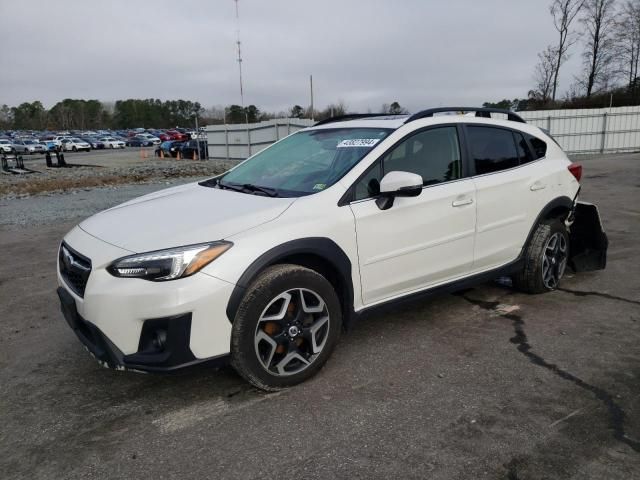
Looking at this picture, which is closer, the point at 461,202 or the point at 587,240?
the point at 461,202

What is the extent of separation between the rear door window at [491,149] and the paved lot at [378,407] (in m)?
1.27

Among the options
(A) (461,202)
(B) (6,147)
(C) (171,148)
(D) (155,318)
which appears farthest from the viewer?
(B) (6,147)

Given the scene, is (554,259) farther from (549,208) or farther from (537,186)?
(537,186)

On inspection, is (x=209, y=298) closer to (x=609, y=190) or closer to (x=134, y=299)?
(x=134, y=299)

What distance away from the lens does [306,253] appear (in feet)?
10.5

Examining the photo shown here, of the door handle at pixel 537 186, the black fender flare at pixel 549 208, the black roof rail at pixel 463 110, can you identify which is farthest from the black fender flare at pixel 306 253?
the door handle at pixel 537 186

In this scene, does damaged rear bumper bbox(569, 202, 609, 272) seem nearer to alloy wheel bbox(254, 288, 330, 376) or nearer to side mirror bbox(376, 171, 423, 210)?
side mirror bbox(376, 171, 423, 210)

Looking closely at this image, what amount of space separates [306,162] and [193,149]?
29398mm

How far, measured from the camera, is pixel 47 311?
4.80 meters

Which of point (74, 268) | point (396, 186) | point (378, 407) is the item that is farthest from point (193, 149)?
point (378, 407)

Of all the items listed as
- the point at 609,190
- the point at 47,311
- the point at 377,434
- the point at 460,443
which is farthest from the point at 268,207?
the point at 609,190

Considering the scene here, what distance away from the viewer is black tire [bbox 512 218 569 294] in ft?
15.3

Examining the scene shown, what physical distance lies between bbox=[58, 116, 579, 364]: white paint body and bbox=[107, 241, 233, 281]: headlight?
4 centimetres

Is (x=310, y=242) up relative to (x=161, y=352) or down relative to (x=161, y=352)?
up
